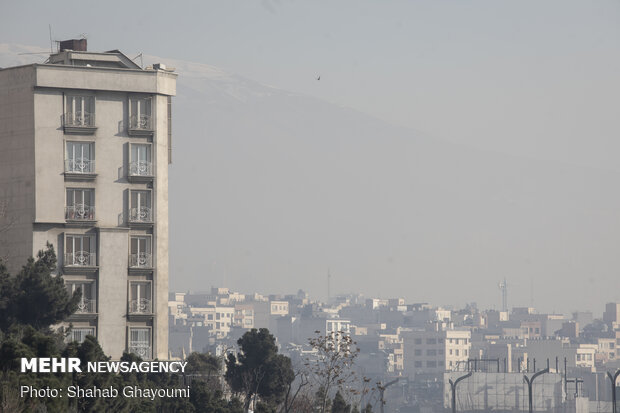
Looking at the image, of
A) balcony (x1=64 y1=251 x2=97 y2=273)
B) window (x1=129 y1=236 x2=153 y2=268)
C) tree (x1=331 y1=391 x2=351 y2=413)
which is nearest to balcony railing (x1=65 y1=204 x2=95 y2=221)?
balcony (x1=64 y1=251 x2=97 y2=273)

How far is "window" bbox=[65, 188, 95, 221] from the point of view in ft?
228

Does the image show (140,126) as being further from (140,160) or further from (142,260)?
(142,260)

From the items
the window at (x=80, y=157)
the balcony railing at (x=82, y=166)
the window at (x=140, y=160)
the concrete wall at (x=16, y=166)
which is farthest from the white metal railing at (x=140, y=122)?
the concrete wall at (x=16, y=166)

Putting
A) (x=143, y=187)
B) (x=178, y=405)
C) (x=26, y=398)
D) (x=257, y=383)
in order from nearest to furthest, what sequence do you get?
(x=26, y=398) → (x=178, y=405) → (x=257, y=383) → (x=143, y=187)

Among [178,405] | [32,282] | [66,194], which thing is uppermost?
[66,194]

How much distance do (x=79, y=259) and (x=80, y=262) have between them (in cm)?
17

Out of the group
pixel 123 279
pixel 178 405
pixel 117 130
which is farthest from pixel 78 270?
pixel 178 405

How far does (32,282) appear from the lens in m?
60.1

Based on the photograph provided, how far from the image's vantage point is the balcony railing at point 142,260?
70.1 m

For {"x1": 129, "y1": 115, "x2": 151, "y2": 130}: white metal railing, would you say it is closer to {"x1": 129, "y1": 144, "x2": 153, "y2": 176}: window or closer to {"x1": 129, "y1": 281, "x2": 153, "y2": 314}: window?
{"x1": 129, "y1": 144, "x2": 153, "y2": 176}: window

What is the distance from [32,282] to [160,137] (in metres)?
14.3

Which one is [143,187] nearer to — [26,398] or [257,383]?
[257,383]

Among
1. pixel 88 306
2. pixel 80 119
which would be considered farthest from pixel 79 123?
pixel 88 306

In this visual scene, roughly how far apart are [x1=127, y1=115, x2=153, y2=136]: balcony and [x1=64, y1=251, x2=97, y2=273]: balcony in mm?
6789
